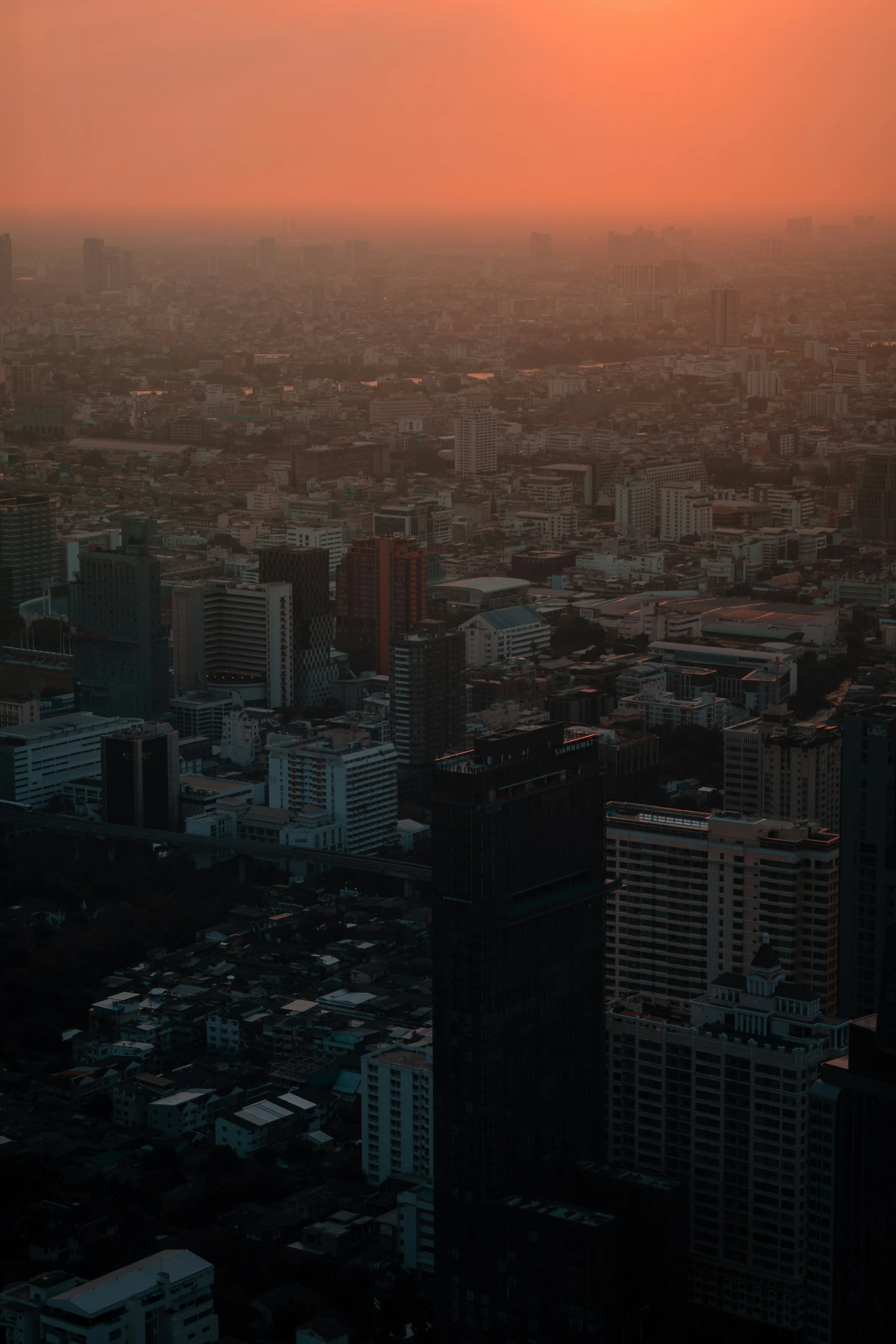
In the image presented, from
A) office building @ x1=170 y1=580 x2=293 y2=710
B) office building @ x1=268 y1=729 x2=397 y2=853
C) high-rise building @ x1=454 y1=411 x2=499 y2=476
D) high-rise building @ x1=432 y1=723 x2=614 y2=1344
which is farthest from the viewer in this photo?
high-rise building @ x1=454 y1=411 x2=499 y2=476

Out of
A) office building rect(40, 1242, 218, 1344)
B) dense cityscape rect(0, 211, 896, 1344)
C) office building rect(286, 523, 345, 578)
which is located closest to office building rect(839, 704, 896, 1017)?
dense cityscape rect(0, 211, 896, 1344)

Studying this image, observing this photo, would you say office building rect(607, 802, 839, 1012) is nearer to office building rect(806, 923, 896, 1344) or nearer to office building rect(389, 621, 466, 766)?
office building rect(806, 923, 896, 1344)

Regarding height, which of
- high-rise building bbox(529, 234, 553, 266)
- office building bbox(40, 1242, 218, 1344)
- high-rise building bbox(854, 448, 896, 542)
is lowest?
office building bbox(40, 1242, 218, 1344)

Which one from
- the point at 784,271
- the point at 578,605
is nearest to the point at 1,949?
the point at 578,605

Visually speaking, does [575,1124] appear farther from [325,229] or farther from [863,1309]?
[325,229]

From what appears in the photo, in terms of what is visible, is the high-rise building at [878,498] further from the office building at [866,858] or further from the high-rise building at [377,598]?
the office building at [866,858]

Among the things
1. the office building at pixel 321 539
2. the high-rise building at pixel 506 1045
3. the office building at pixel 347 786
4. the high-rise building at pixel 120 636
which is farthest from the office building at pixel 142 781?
the high-rise building at pixel 506 1045

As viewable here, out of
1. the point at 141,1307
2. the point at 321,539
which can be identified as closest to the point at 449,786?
the point at 141,1307
